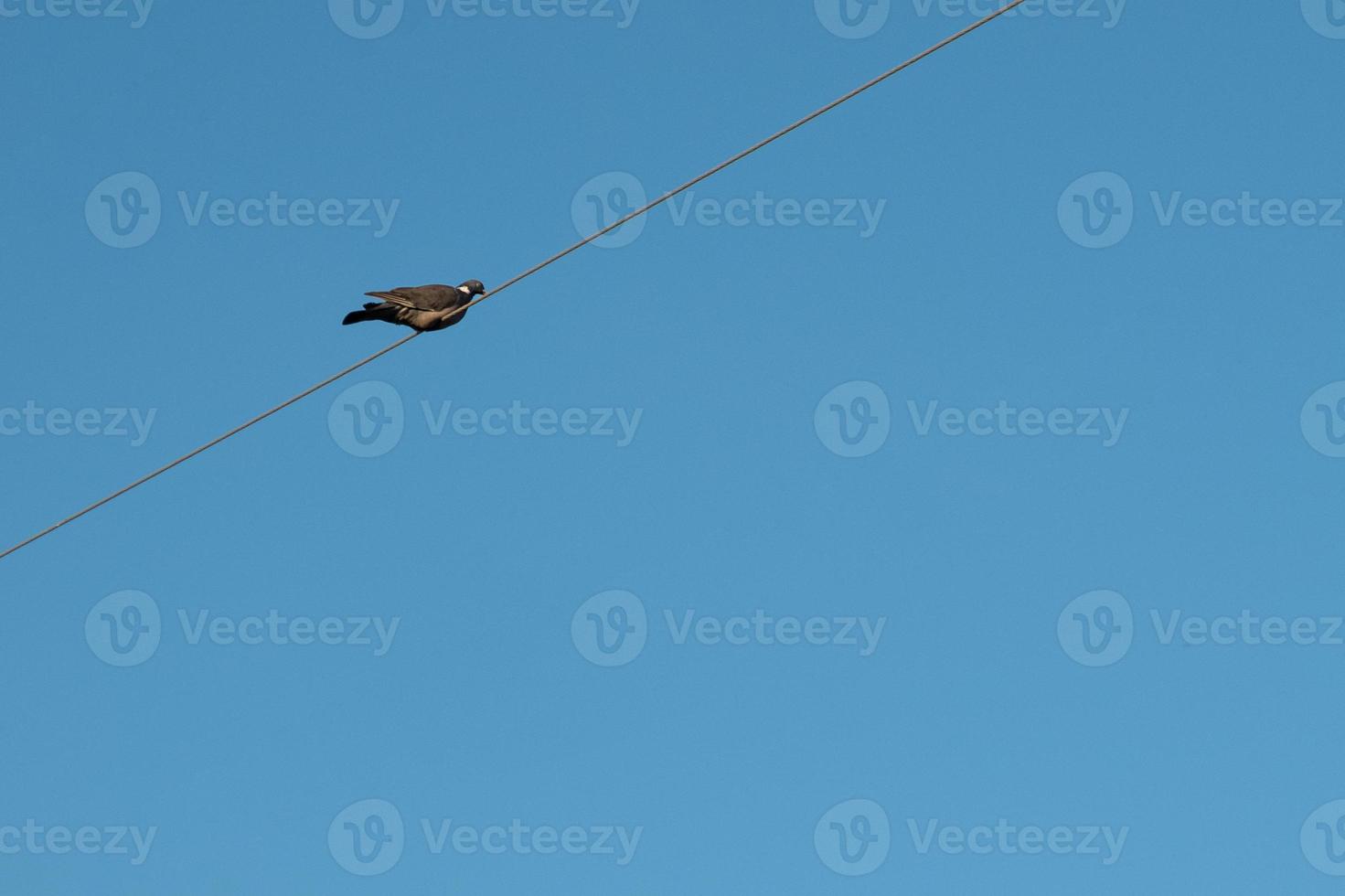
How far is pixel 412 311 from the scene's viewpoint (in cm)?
1429

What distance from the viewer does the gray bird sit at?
14.2 metres

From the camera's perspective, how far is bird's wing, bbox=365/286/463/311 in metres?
14.3

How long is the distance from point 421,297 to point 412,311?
0.15m

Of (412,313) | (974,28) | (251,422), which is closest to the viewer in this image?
(974,28)

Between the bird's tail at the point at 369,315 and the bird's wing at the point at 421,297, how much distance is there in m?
0.06

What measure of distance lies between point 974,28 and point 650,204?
2.14m

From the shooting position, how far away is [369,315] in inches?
560

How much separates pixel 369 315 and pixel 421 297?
0.41 m

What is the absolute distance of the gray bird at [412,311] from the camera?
560 inches

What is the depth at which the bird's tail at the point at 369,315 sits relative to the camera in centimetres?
1422

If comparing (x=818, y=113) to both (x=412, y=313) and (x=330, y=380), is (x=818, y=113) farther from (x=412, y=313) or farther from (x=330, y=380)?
(x=412, y=313)

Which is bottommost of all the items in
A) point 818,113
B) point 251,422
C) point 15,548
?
point 15,548

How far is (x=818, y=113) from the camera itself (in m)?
10.6


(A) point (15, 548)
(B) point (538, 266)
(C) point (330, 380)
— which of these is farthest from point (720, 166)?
(A) point (15, 548)
